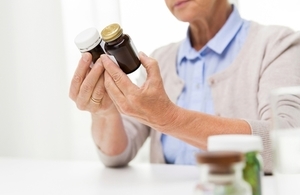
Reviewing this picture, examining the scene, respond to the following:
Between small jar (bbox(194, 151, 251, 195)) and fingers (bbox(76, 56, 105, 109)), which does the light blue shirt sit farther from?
small jar (bbox(194, 151, 251, 195))

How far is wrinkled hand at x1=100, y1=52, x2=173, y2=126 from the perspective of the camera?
0.85 metres

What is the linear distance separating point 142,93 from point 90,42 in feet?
0.43

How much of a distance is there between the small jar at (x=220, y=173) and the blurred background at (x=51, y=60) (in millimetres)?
1118

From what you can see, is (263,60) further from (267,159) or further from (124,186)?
(124,186)

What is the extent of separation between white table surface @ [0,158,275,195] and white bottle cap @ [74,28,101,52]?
0.86ft

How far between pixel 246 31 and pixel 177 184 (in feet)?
1.77

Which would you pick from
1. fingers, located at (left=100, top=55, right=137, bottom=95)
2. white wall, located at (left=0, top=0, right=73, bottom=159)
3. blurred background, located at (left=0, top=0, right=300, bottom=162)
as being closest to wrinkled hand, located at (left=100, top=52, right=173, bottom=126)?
fingers, located at (left=100, top=55, right=137, bottom=95)

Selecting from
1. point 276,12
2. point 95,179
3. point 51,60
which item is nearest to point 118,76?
point 95,179

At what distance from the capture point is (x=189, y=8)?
3.96ft

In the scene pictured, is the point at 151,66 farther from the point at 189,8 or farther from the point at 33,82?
the point at 33,82

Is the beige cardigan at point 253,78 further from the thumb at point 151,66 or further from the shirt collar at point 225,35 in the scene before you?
the thumb at point 151,66

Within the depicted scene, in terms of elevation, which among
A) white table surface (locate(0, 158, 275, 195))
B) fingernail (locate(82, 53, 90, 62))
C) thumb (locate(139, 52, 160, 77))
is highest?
fingernail (locate(82, 53, 90, 62))

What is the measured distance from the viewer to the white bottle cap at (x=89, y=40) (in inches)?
33.1

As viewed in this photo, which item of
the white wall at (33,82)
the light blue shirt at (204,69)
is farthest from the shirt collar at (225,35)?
the white wall at (33,82)
